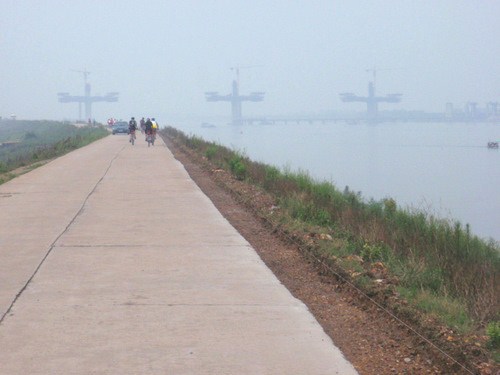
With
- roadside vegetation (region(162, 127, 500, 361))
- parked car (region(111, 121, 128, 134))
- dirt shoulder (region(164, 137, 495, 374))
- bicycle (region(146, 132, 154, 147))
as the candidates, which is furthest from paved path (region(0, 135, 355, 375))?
parked car (region(111, 121, 128, 134))

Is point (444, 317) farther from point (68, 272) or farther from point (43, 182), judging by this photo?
point (43, 182)

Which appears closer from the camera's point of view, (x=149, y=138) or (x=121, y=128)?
(x=149, y=138)

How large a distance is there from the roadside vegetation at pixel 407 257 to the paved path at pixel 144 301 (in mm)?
1008

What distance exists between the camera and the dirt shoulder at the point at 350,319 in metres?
6.85

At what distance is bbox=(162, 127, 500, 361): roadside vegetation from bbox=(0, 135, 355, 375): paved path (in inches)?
39.7

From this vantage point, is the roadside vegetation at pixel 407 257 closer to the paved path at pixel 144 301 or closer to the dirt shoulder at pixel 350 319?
the dirt shoulder at pixel 350 319

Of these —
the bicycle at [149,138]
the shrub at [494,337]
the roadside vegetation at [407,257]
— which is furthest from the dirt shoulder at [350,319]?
the bicycle at [149,138]

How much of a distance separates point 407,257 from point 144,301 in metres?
3.82

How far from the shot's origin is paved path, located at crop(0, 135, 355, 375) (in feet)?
22.2

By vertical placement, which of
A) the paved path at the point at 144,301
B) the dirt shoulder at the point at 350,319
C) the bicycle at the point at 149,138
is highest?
the bicycle at the point at 149,138

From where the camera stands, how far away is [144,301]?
28.9 feet

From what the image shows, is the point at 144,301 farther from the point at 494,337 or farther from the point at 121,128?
the point at 121,128

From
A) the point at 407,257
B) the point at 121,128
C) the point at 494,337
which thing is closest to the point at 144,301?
the point at 494,337

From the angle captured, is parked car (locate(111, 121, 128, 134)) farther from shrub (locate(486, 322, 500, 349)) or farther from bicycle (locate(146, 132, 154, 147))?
shrub (locate(486, 322, 500, 349))
